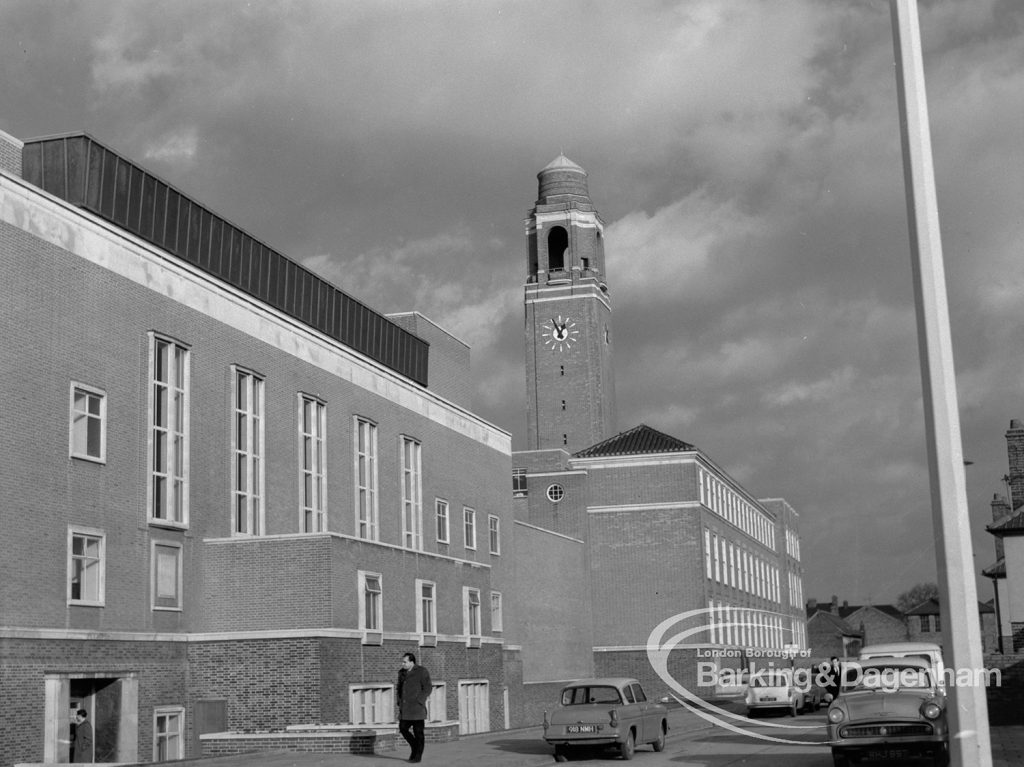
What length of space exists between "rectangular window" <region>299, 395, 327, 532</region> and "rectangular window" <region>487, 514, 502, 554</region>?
13959 millimetres

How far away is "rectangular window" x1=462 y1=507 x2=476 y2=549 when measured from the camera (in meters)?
46.9

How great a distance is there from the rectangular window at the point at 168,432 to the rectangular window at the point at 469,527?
18354 millimetres

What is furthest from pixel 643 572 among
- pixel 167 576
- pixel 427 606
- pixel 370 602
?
pixel 167 576

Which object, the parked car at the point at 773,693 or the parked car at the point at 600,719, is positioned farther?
the parked car at the point at 773,693

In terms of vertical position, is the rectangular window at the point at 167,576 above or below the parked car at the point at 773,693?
above

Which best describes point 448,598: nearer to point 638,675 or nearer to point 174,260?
point 174,260

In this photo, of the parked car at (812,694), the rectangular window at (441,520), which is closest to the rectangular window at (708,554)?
Result: the parked car at (812,694)

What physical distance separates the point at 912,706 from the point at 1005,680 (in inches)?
583

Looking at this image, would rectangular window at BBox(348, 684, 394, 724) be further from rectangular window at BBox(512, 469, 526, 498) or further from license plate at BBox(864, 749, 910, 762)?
rectangular window at BBox(512, 469, 526, 498)

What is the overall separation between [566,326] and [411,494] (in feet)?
156

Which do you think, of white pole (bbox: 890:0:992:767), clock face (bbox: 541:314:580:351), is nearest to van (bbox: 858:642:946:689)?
white pole (bbox: 890:0:992:767)

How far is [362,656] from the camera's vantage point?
31.3 meters

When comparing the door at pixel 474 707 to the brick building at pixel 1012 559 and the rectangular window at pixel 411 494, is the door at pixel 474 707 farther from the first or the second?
the brick building at pixel 1012 559

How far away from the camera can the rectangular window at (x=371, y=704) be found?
99.8 feet
